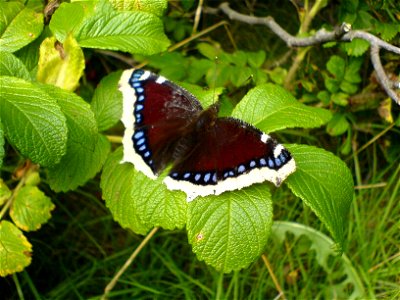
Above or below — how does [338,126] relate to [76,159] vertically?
below

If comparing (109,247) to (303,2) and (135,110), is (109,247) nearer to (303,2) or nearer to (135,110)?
(135,110)

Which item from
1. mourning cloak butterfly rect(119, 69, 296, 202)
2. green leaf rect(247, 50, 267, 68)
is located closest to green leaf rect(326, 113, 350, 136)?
green leaf rect(247, 50, 267, 68)

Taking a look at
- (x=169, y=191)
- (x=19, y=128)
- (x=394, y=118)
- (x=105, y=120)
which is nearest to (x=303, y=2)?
(x=394, y=118)

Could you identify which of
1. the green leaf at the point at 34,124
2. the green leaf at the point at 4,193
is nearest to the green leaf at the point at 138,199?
the green leaf at the point at 34,124

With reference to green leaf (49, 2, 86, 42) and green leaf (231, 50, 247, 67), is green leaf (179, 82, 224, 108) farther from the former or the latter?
green leaf (231, 50, 247, 67)

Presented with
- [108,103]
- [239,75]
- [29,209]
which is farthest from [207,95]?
[29,209]

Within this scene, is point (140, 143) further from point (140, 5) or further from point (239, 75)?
point (239, 75)

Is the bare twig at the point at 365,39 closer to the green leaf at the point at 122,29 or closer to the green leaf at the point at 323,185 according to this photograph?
the green leaf at the point at 323,185
